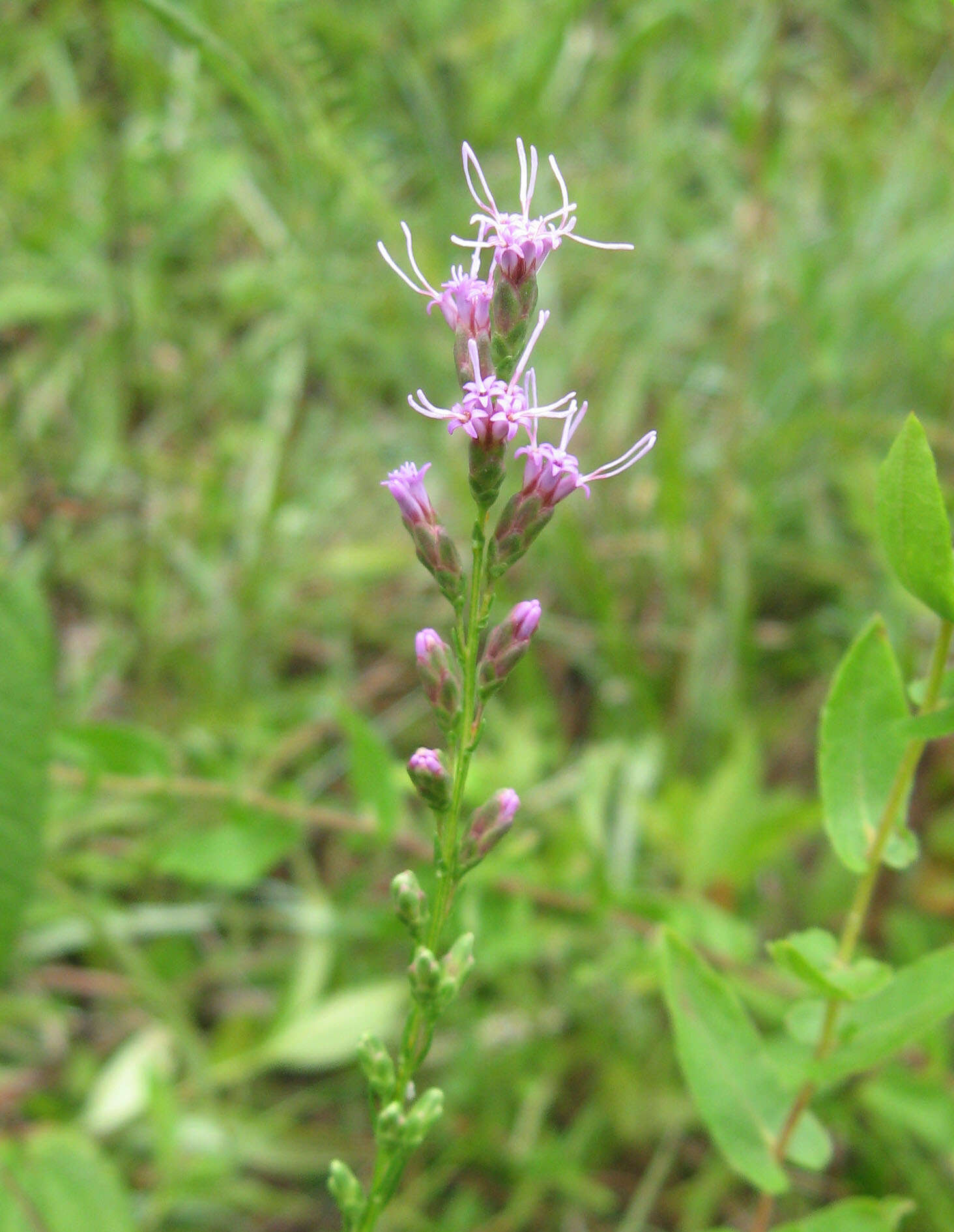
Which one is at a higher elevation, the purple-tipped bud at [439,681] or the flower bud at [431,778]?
the purple-tipped bud at [439,681]

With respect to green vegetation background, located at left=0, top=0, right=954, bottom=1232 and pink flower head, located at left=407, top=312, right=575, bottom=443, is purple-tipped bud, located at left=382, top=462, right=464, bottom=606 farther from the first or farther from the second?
green vegetation background, located at left=0, top=0, right=954, bottom=1232

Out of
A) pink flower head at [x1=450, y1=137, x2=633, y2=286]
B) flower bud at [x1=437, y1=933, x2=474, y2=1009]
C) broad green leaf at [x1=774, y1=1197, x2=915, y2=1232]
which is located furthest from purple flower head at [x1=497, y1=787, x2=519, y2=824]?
broad green leaf at [x1=774, y1=1197, x2=915, y2=1232]

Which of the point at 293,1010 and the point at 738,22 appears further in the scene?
the point at 738,22

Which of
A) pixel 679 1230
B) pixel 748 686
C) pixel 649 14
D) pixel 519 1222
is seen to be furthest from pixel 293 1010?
pixel 649 14

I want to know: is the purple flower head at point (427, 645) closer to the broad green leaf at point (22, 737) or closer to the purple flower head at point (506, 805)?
the purple flower head at point (506, 805)

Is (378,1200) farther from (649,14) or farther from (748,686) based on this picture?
(649,14)

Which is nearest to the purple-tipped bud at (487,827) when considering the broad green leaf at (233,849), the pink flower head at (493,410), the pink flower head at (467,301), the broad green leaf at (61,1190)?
the pink flower head at (493,410)

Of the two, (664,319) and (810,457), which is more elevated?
(664,319)
